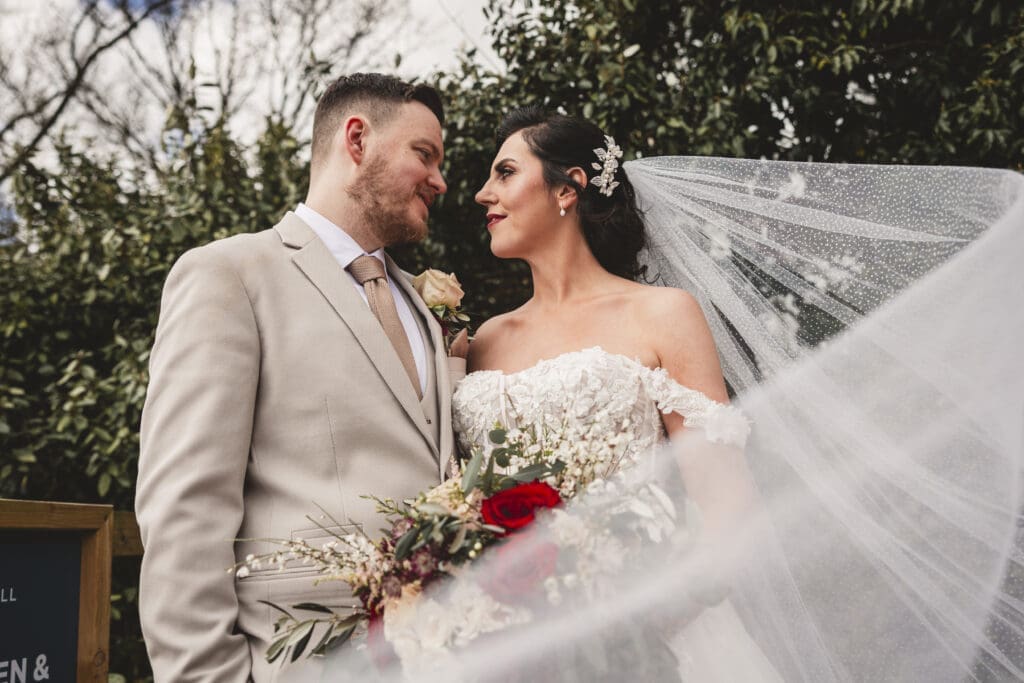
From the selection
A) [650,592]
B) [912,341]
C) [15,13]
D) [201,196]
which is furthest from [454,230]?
[15,13]

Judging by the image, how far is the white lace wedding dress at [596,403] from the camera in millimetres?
2178

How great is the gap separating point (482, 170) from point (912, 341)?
8.81ft

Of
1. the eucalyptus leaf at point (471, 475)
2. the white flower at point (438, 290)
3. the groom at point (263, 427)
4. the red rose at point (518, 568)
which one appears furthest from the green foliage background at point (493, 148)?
the red rose at point (518, 568)

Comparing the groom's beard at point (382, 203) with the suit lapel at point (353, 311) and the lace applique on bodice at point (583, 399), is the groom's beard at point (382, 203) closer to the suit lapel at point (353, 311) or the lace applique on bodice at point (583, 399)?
the suit lapel at point (353, 311)

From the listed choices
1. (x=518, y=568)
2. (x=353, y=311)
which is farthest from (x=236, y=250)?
(x=518, y=568)

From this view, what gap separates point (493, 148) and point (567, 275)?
144 centimetres

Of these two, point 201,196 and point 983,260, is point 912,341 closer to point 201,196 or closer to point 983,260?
point 983,260

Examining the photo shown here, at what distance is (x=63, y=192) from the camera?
4898mm

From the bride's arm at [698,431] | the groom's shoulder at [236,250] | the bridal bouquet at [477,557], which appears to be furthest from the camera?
the groom's shoulder at [236,250]

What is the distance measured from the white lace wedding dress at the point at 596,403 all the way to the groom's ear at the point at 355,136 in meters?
0.82

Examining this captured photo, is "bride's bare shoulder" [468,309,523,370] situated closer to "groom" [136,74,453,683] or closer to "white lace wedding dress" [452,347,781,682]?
"white lace wedding dress" [452,347,781,682]

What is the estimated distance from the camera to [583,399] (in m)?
2.53

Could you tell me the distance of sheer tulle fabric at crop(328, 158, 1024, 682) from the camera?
1.66 meters

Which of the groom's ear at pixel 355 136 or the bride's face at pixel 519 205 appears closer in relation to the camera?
the groom's ear at pixel 355 136
